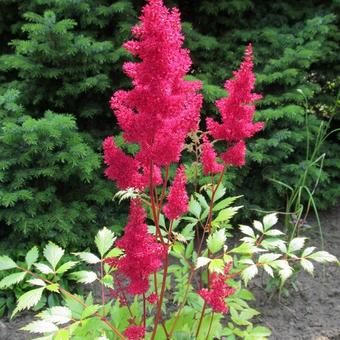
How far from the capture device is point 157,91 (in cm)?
168

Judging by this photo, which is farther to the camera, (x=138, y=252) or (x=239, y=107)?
(x=239, y=107)

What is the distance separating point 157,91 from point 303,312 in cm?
227

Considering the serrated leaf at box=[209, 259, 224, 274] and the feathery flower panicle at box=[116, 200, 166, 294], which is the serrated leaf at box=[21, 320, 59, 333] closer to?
the feathery flower panicle at box=[116, 200, 166, 294]

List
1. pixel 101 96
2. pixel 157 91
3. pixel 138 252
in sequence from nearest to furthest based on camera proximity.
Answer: pixel 157 91
pixel 138 252
pixel 101 96

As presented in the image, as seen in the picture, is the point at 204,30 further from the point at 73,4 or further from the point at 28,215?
the point at 28,215

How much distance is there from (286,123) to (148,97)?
106 inches

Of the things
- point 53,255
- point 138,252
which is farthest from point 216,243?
point 53,255

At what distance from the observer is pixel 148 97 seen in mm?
1705

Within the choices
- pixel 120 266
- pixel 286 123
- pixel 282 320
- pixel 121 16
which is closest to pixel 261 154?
pixel 286 123

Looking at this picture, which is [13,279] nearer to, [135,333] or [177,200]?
[135,333]

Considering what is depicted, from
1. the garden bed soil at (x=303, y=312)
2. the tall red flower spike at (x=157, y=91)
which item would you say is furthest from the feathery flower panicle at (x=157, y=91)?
the garden bed soil at (x=303, y=312)

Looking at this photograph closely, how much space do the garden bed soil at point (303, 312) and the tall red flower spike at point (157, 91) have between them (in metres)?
1.86

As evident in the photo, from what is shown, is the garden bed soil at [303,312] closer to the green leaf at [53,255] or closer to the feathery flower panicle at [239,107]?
the green leaf at [53,255]

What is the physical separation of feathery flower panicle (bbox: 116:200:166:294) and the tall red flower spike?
18 cm
